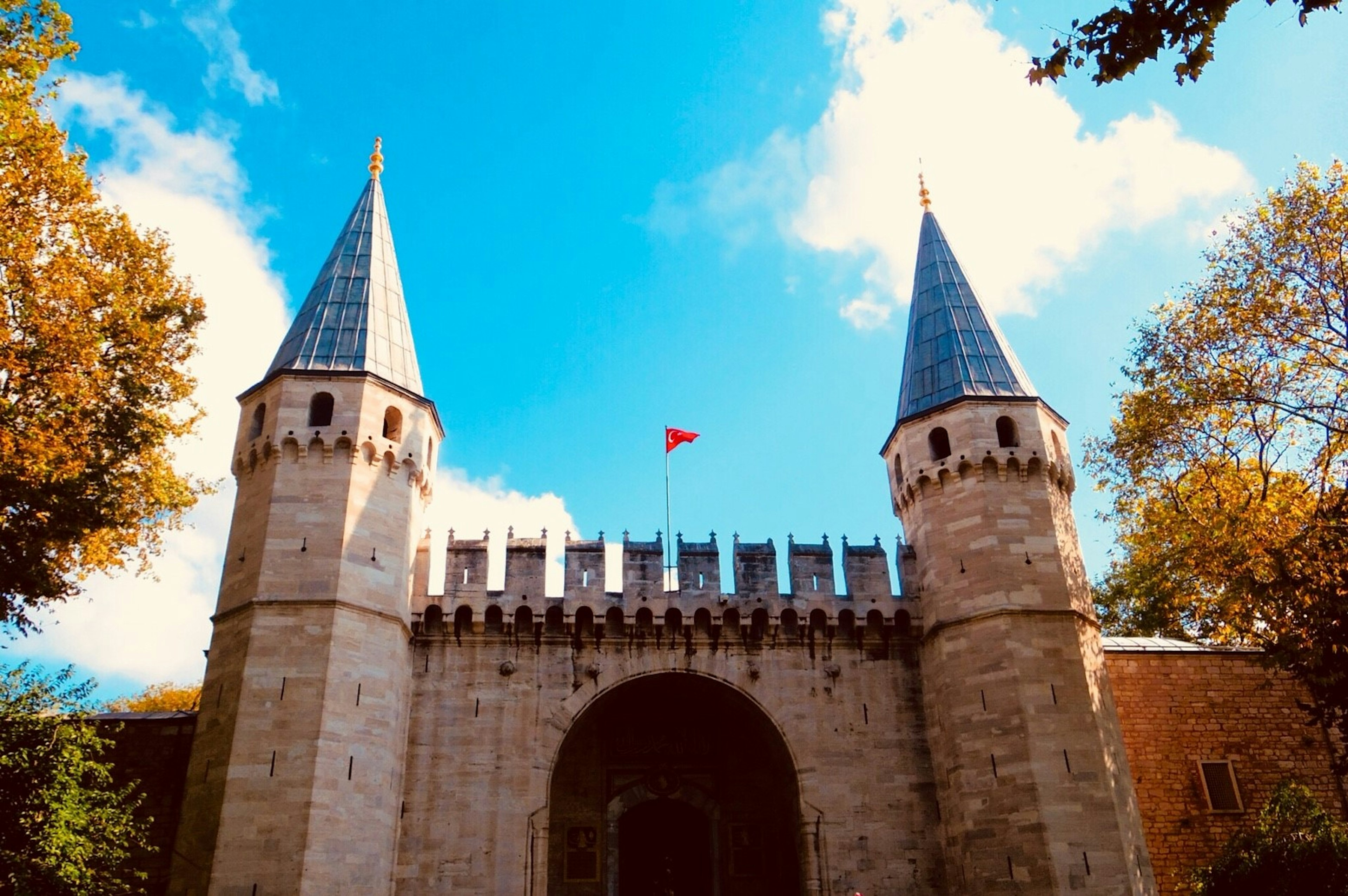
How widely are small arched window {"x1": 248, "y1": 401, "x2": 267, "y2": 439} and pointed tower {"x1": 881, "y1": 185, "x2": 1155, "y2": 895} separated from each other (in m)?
13.1

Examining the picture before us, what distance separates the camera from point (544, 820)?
60.0 feet

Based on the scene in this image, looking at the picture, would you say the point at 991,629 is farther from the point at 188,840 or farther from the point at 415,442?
the point at 188,840

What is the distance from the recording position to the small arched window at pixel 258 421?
19797 mm

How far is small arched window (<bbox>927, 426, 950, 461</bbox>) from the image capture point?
832 inches

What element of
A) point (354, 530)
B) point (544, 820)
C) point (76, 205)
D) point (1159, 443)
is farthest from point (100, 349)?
point (1159, 443)

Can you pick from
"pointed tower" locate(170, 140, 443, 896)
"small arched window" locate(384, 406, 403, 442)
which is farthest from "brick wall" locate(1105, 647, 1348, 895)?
"small arched window" locate(384, 406, 403, 442)

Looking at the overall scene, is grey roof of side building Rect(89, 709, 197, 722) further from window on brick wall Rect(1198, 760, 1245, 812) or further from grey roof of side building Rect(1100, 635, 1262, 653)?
window on brick wall Rect(1198, 760, 1245, 812)

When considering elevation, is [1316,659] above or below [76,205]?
below

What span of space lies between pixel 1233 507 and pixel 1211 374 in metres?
2.47

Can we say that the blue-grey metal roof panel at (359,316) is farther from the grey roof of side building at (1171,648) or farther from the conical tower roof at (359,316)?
the grey roof of side building at (1171,648)

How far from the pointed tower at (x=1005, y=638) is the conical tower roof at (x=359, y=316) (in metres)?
11.0

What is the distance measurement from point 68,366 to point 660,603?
11.0 meters

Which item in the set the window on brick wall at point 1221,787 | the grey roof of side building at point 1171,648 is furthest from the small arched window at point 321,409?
the window on brick wall at point 1221,787

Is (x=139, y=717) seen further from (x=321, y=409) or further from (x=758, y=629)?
(x=758, y=629)
